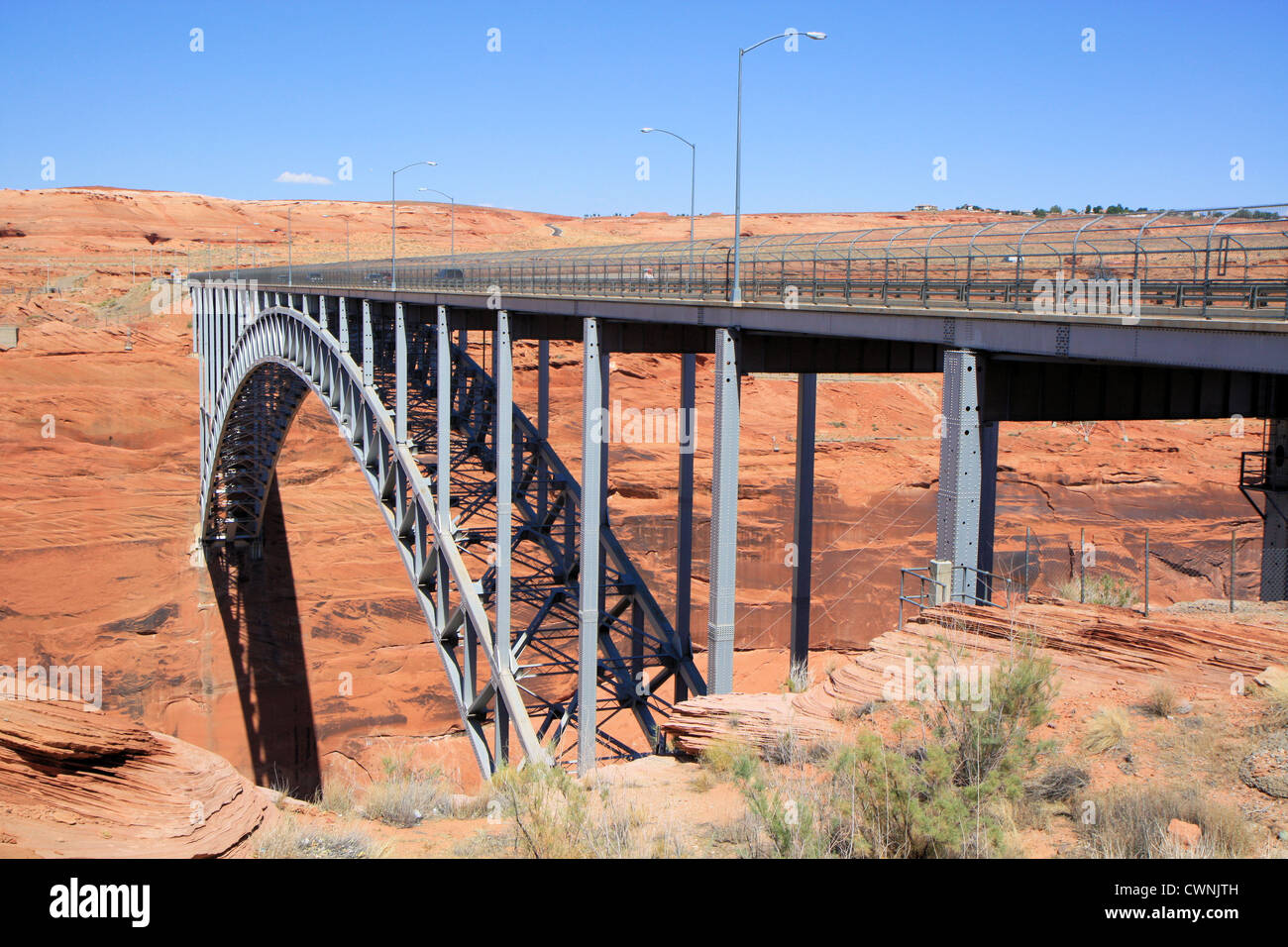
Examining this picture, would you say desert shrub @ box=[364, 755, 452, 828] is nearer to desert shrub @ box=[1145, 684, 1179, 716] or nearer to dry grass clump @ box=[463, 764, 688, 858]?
dry grass clump @ box=[463, 764, 688, 858]

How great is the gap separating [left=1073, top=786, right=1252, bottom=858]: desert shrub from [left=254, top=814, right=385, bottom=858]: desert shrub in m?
5.74

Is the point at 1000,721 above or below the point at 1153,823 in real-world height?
above

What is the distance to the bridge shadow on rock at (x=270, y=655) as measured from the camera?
33.5 m

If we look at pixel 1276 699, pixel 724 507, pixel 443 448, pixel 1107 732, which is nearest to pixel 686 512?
pixel 724 507

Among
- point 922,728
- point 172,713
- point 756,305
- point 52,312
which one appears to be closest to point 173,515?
point 172,713

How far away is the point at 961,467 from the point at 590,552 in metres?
7.24

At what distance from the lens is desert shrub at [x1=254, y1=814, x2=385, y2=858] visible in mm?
8422

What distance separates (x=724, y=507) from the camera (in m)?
12.8

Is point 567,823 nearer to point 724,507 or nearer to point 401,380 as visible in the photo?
point 724,507

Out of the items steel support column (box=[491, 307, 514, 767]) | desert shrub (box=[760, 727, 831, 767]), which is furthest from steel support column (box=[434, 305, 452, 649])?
desert shrub (box=[760, 727, 831, 767])

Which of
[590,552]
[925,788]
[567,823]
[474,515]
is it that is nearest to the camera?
[925,788]

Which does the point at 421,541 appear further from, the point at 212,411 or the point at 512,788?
the point at 212,411

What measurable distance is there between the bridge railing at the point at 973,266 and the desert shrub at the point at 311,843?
293 inches
